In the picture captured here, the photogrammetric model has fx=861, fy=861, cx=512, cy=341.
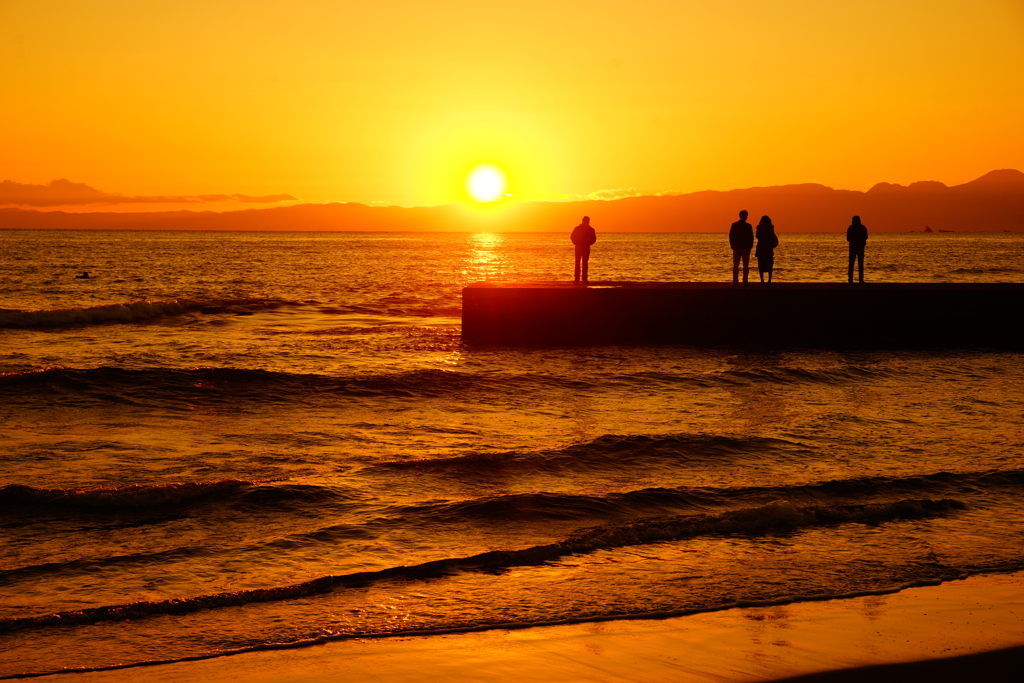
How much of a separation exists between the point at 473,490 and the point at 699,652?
3.83 meters

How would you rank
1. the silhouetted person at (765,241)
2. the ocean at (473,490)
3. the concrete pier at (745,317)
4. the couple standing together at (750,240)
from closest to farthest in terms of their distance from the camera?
the ocean at (473,490), the couple standing together at (750,240), the silhouetted person at (765,241), the concrete pier at (745,317)

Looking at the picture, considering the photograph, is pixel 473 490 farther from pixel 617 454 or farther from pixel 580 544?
pixel 617 454

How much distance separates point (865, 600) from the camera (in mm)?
5684

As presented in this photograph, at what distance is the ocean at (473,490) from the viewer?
566cm

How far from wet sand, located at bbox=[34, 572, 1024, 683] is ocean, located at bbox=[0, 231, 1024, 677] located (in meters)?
0.20

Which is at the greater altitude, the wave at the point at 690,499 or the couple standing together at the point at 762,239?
the couple standing together at the point at 762,239

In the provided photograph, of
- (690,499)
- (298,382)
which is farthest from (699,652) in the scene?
(298,382)

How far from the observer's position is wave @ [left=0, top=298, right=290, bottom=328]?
25875 mm

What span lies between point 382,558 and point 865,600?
3.42 m

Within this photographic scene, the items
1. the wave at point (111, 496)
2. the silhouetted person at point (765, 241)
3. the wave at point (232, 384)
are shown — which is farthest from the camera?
the silhouetted person at point (765, 241)

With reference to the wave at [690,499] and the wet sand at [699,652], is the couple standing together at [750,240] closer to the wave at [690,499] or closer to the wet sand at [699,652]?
the wave at [690,499]

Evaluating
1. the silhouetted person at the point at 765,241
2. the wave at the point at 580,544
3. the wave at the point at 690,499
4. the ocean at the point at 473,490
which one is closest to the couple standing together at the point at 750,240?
the silhouetted person at the point at 765,241

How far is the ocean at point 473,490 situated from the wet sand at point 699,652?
20cm

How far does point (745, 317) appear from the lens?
63.0 ft
